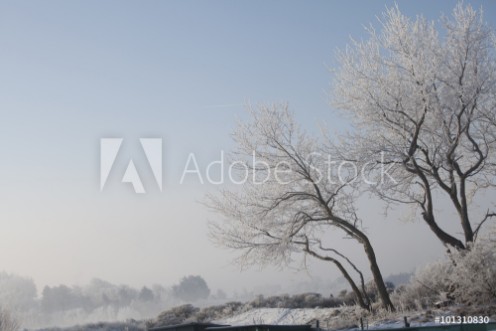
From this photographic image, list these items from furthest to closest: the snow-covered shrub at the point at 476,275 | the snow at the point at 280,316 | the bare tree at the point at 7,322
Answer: the snow at the point at 280,316 → the bare tree at the point at 7,322 → the snow-covered shrub at the point at 476,275

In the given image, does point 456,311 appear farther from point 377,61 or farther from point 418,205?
point 377,61

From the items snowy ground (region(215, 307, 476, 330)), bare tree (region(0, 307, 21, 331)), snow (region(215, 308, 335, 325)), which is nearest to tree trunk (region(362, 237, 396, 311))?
snowy ground (region(215, 307, 476, 330))

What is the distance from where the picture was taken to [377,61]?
2206 centimetres

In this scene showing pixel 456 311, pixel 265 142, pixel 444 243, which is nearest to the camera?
pixel 456 311

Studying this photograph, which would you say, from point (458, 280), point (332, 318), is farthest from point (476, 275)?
point (332, 318)

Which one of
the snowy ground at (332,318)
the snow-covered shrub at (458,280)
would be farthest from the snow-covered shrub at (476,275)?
the snowy ground at (332,318)

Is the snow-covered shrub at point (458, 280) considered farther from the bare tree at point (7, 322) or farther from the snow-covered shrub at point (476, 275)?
the bare tree at point (7, 322)

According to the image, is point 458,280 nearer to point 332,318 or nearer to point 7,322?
point 332,318

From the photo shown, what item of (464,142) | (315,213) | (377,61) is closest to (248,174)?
(315,213)

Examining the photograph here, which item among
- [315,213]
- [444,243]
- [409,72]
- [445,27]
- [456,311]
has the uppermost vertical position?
[445,27]

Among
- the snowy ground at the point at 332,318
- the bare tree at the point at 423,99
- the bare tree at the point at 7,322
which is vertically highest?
the bare tree at the point at 423,99

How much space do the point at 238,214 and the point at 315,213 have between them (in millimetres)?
2864

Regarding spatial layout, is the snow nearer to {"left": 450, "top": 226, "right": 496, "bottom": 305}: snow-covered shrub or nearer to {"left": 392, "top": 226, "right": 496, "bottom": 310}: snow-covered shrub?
{"left": 392, "top": 226, "right": 496, "bottom": 310}: snow-covered shrub

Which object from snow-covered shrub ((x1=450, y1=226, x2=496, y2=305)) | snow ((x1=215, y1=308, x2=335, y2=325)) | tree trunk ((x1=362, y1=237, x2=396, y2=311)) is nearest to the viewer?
snow-covered shrub ((x1=450, y1=226, x2=496, y2=305))
